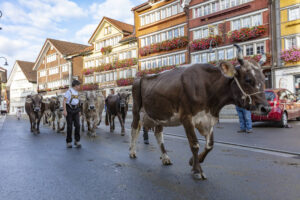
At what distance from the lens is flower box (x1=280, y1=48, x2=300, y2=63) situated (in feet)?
80.9

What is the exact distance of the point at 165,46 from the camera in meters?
35.8

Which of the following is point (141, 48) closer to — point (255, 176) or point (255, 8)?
point (255, 8)

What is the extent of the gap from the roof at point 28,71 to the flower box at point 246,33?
53.9m

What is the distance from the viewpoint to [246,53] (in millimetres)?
28547

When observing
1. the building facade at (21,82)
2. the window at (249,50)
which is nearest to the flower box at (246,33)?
the window at (249,50)

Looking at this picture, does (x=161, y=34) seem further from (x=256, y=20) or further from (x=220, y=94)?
(x=220, y=94)

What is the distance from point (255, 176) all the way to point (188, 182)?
1.17 m

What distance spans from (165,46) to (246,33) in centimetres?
1083

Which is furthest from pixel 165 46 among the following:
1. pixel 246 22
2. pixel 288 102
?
pixel 288 102

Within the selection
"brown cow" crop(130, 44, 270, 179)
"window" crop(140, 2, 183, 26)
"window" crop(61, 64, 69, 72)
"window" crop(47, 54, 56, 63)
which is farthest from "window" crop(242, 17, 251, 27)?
"window" crop(47, 54, 56, 63)

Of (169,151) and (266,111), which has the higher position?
(266,111)

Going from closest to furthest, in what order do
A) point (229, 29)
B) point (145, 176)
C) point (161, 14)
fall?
point (145, 176) < point (229, 29) < point (161, 14)

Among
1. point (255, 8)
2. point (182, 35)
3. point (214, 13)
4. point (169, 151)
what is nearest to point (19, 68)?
point (182, 35)

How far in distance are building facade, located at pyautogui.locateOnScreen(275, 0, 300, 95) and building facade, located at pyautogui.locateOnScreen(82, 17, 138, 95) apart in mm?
20225
